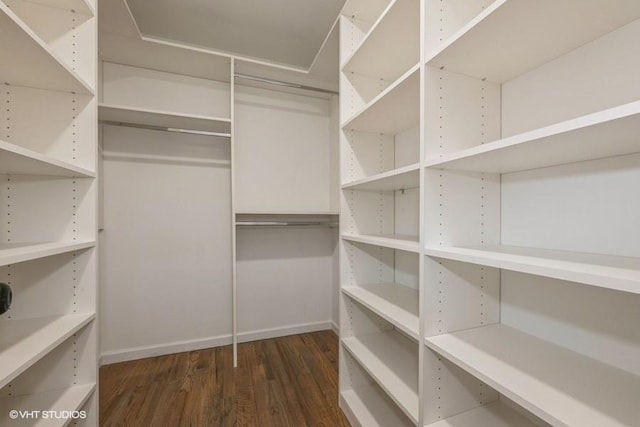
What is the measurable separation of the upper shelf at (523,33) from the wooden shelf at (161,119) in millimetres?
1507

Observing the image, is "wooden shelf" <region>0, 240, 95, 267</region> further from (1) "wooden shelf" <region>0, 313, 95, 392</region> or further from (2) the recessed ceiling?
(2) the recessed ceiling

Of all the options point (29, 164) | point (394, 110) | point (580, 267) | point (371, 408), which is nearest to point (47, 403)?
point (29, 164)

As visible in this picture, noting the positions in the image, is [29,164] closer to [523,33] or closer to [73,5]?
[73,5]

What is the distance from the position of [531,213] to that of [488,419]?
0.74m

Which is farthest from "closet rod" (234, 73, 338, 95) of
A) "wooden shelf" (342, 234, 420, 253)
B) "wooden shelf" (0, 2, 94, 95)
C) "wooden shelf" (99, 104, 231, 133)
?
"wooden shelf" (342, 234, 420, 253)

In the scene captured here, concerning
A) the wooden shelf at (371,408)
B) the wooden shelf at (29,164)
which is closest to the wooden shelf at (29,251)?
the wooden shelf at (29,164)

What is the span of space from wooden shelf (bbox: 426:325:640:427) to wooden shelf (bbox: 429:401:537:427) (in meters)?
0.29

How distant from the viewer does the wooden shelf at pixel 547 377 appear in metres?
0.58

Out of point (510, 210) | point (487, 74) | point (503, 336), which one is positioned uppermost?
point (487, 74)

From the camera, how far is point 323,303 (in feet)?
8.21

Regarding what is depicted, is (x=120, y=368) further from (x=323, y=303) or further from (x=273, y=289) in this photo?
(x=323, y=303)

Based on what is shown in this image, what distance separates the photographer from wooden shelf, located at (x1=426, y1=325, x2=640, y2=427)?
0.58 meters

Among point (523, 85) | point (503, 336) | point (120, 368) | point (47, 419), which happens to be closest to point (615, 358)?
point (503, 336)

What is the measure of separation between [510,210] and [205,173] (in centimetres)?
203
